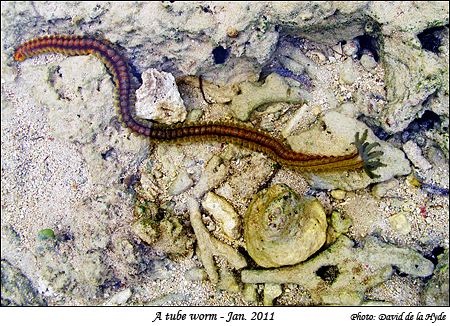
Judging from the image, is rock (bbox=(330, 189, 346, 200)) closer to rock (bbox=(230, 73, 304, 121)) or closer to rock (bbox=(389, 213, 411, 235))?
rock (bbox=(389, 213, 411, 235))

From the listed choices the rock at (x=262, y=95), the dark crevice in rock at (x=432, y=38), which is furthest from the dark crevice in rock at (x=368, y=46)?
the rock at (x=262, y=95)

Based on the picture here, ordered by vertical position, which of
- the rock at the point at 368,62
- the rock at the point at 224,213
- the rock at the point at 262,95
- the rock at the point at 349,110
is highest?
the rock at the point at 368,62

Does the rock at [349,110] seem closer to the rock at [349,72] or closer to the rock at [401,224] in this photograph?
the rock at [349,72]

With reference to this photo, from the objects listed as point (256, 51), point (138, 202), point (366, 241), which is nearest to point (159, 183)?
point (138, 202)

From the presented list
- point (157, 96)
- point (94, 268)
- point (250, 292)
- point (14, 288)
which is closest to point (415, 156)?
point (250, 292)

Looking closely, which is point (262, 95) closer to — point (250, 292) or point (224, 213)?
point (224, 213)

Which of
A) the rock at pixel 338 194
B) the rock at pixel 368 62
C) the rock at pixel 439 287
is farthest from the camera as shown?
the rock at pixel 338 194

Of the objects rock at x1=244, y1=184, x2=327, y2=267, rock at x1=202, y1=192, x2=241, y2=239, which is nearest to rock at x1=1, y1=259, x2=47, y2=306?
rock at x1=202, y1=192, x2=241, y2=239
